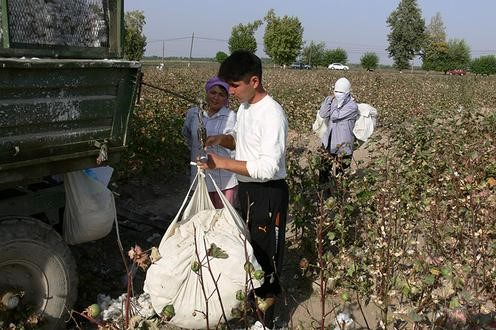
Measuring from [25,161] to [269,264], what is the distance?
1481 mm

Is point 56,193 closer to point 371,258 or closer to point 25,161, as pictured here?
point 25,161

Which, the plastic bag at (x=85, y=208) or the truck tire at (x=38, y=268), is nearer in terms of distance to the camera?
the truck tire at (x=38, y=268)

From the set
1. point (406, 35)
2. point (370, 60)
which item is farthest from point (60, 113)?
point (406, 35)

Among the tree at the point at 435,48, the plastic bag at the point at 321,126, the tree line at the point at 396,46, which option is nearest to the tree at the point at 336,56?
the tree line at the point at 396,46

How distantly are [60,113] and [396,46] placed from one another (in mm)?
77196

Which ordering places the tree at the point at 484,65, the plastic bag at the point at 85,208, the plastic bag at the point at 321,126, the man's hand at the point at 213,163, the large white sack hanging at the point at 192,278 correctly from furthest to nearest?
the tree at the point at 484,65, the plastic bag at the point at 321,126, the plastic bag at the point at 85,208, the man's hand at the point at 213,163, the large white sack hanging at the point at 192,278

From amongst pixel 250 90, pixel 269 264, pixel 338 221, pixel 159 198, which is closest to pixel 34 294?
pixel 269 264

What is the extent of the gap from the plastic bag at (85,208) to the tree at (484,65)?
60943mm

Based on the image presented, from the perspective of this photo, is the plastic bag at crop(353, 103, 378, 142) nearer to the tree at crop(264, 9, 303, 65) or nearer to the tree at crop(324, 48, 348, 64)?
the tree at crop(264, 9, 303, 65)

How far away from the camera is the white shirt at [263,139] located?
9.22 feet

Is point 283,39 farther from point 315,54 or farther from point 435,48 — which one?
point 435,48

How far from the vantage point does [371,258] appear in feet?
11.9

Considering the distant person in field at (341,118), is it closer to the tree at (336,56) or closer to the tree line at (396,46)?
the tree line at (396,46)

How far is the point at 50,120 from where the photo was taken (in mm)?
2623
